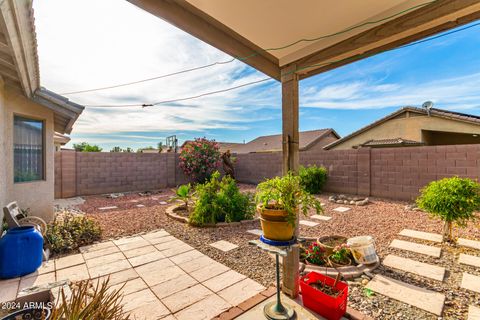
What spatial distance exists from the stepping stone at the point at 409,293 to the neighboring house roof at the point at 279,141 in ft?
45.5

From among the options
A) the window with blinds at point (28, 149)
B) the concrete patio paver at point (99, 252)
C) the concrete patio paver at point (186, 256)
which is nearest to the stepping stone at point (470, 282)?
the concrete patio paver at point (186, 256)

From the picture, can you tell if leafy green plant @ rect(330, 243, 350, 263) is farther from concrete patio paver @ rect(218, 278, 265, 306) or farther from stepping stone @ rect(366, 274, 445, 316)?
concrete patio paver @ rect(218, 278, 265, 306)

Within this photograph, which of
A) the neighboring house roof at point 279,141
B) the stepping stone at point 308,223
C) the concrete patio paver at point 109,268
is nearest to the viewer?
the concrete patio paver at point 109,268

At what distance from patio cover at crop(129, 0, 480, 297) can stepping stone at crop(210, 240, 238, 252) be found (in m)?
1.40

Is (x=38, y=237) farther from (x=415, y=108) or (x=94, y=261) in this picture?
(x=415, y=108)

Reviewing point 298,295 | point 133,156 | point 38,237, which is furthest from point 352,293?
point 133,156

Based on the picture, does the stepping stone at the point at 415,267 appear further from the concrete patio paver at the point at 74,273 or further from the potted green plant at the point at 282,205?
the concrete patio paver at the point at 74,273

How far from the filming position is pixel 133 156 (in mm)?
9336

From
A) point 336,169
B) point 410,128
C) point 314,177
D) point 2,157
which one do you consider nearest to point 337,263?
point 2,157

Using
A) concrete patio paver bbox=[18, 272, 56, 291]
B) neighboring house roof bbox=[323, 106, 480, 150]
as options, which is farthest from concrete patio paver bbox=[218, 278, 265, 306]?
neighboring house roof bbox=[323, 106, 480, 150]

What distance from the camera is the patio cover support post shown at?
2.18 m

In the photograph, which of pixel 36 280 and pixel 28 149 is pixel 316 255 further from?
pixel 28 149

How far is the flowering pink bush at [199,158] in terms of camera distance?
9.91 m

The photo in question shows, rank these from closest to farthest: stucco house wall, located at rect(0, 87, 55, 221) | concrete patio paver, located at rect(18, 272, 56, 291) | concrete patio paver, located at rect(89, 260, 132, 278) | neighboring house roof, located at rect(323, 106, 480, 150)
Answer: concrete patio paver, located at rect(18, 272, 56, 291) → concrete patio paver, located at rect(89, 260, 132, 278) → stucco house wall, located at rect(0, 87, 55, 221) → neighboring house roof, located at rect(323, 106, 480, 150)
